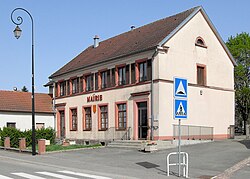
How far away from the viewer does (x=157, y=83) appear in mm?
27844

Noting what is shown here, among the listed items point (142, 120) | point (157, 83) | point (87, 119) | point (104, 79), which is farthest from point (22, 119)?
point (157, 83)

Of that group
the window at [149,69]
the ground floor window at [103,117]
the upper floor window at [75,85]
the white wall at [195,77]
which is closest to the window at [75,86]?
the upper floor window at [75,85]

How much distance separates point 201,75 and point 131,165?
14823mm

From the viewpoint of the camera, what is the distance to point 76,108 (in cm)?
3762

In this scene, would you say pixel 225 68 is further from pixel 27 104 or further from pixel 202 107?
pixel 27 104

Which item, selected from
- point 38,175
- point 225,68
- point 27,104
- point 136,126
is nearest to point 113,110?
point 136,126

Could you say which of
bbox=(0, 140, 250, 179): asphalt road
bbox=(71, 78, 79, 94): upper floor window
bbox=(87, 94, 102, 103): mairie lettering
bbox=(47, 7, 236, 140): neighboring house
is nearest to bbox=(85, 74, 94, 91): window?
bbox=(47, 7, 236, 140): neighboring house

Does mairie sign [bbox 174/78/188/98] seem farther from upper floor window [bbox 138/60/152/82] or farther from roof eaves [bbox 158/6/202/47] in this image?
upper floor window [bbox 138/60/152/82]

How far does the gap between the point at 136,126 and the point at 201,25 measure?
943 cm

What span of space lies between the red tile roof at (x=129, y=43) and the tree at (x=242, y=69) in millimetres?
20513

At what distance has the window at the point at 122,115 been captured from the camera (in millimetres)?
31250

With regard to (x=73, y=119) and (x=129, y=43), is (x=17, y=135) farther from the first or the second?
(x=129, y=43)

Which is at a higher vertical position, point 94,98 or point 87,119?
point 94,98

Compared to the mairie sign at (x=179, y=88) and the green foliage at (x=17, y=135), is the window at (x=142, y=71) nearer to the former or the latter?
the green foliage at (x=17, y=135)
